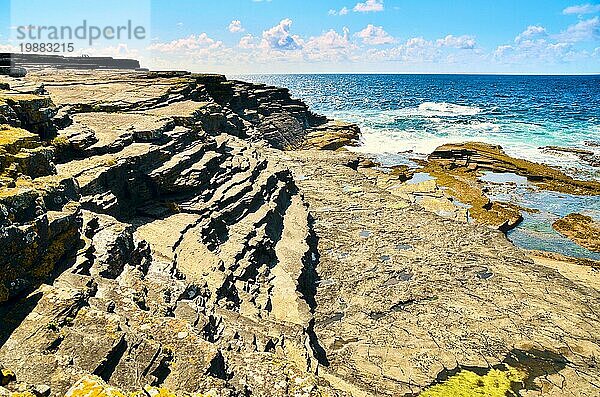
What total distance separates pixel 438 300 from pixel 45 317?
15.4m

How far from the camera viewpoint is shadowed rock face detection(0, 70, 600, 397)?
27.5ft

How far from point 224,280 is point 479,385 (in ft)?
29.9

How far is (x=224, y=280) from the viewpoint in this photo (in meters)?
15.1

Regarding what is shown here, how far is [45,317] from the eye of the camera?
827 centimetres

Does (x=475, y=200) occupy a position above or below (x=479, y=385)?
above

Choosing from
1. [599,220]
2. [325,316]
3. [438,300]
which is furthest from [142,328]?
[599,220]

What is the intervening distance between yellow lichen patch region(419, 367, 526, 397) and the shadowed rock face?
0.14 metres

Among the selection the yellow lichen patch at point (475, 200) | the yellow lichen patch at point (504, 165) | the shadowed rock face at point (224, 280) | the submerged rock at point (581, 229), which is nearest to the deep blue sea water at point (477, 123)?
the yellow lichen patch at point (504, 165)

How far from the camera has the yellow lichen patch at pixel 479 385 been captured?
549 inches

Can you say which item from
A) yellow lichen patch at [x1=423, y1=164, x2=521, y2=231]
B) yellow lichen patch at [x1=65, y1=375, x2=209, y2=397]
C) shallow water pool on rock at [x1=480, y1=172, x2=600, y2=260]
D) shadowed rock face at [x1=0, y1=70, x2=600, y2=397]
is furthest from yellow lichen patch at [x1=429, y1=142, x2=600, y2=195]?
yellow lichen patch at [x1=65, y1=375, x2=209, y2=397]

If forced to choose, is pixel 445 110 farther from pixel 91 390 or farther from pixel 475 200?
pixel 91 390

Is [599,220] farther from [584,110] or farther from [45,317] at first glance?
[584,110]

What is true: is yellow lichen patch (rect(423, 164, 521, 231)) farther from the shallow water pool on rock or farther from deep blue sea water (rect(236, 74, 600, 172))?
deep blue sea water (rect(236, 74, 600, 172))

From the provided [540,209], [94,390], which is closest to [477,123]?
[540,209]
